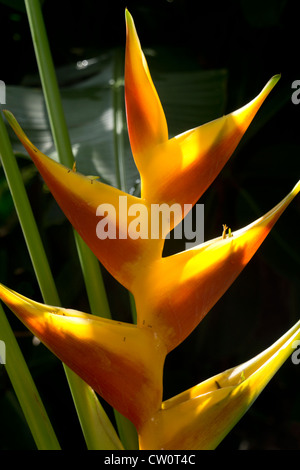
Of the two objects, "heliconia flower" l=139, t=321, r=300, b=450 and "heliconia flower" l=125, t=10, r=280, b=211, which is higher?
"heliconia flower" l=125, t=10, r=280, b=211

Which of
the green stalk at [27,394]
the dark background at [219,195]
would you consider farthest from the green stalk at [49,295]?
the dark background at [219,195]

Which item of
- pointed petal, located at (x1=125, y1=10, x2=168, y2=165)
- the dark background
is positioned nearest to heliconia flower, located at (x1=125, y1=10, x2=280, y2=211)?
pointed petal, located at (x1=125, y1=10, x2=168, y2=165)

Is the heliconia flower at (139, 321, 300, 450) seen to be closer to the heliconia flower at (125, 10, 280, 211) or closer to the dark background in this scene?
the heliconia flower at (125, 10, 280, 211)

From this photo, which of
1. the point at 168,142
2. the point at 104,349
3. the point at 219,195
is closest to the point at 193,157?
the point at 168,142

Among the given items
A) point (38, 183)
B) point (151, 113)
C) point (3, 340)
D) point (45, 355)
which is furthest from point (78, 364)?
point (38, 183)

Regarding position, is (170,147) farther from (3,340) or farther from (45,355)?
(45,355)

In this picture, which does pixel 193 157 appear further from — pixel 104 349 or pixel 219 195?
pixel 219 195
